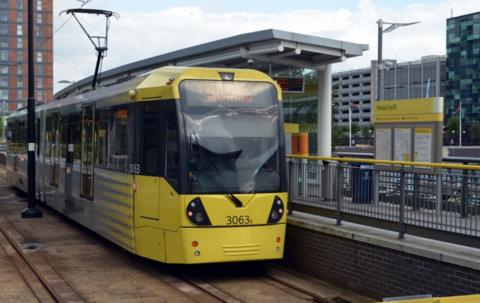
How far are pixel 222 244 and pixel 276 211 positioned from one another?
1.03 meters

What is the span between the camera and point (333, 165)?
10.5m

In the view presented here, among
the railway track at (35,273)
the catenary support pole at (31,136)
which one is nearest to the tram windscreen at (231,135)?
the railway track at (35,273)

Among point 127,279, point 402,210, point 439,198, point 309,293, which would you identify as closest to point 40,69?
point 127,279

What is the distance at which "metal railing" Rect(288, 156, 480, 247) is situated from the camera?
7.94 m

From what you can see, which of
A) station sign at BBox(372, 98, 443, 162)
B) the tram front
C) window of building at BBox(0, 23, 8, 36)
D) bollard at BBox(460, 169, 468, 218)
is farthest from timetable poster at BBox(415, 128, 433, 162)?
window of building at BBox(0, 23, 8, 36)

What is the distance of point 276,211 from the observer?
33.3 ft

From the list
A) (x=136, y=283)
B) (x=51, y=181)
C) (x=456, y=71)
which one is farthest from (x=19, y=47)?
(x=136, y=283)

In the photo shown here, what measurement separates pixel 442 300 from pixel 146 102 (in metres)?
6.85

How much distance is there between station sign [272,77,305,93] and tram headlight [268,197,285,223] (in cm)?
485

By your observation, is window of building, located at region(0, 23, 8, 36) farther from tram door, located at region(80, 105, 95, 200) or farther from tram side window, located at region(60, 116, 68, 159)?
tram door, located at region(80, 105, 95, 200)

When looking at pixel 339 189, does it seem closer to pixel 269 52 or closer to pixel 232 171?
pixel 232 171

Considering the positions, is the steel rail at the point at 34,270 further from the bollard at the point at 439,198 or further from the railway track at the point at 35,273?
the bollard at the point at 439,198

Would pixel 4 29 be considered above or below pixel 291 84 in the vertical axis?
above

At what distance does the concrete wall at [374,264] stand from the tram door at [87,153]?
443 centimetres
